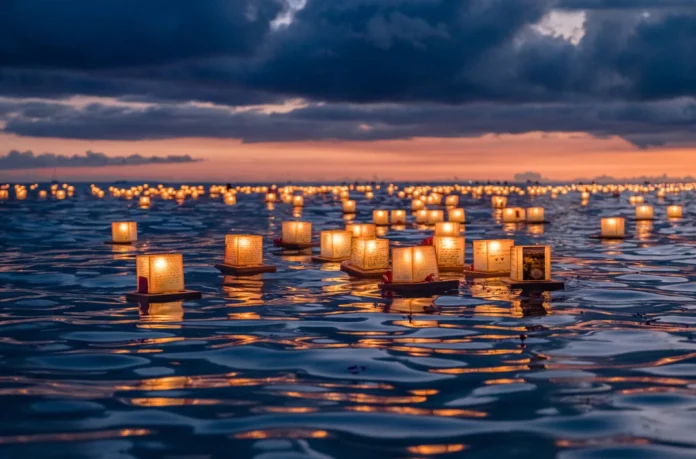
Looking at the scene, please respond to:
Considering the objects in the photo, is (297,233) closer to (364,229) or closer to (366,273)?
(364,229)

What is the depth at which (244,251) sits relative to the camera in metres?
33.9

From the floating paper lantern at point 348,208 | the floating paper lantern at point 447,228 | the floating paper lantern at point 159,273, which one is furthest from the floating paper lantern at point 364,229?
the floating paper lantern at point 348,208

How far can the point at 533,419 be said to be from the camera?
44.4 feet

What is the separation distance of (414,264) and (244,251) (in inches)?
332

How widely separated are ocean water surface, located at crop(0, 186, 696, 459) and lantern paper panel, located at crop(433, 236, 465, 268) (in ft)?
13.6

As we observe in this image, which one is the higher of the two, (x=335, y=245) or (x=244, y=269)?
(x=335, y=245)

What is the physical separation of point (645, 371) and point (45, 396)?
11.2m

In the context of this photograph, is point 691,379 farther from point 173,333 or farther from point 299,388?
point 173,333

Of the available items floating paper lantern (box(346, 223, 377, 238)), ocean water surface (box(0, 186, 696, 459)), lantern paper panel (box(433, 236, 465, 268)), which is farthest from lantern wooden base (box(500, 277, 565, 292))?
floating paper lantern (box(346, 223, 377, 238))

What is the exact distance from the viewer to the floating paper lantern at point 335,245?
3778cm

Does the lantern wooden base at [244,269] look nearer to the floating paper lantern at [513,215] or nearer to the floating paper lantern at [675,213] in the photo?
the floating paper lantern at [513,215]

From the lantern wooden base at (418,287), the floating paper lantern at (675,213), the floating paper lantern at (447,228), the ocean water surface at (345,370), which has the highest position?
the floating paper lantern at (447,228)

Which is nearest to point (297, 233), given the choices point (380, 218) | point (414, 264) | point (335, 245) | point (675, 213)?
point (335, 245)

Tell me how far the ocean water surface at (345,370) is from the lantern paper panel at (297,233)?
12024mm
